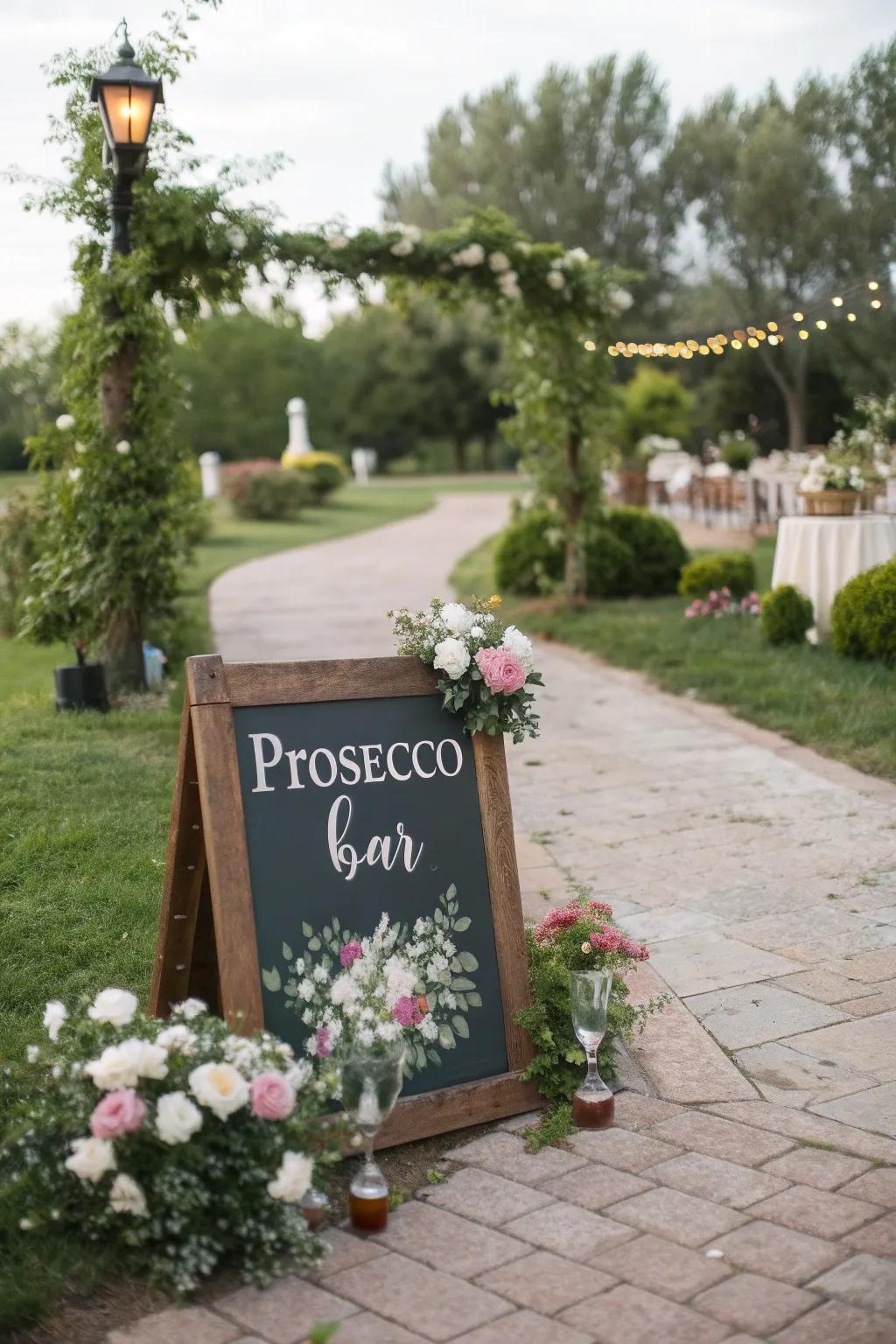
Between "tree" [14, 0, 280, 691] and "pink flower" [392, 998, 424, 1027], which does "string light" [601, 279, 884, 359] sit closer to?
"tree" [14, 0, 280, 691]

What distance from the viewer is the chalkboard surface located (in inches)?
121

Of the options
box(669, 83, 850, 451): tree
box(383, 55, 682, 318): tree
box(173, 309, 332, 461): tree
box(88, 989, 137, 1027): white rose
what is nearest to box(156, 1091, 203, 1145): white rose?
box(88, 989, 137, 1027): white rose

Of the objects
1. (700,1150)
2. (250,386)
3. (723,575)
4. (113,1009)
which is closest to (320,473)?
(723,575)

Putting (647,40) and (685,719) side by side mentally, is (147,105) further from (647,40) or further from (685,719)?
(647,40)

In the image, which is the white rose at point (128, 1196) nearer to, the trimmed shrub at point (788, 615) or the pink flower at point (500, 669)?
the pink flower at point (500, 669)

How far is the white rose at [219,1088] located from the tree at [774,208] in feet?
55.3

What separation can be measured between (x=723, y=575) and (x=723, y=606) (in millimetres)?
498

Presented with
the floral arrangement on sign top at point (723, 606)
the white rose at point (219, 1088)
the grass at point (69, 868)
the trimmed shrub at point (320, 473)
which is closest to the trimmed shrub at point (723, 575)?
the floral arrangement on sign top at point (723, 606)

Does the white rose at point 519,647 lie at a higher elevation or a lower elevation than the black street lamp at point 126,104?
lower

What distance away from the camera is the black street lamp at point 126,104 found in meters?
6.68

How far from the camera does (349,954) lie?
10.2 feet

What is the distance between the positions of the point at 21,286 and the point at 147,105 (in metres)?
10.3

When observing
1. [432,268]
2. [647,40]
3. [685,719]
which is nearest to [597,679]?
[685,719]

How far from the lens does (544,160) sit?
27.5 meters
